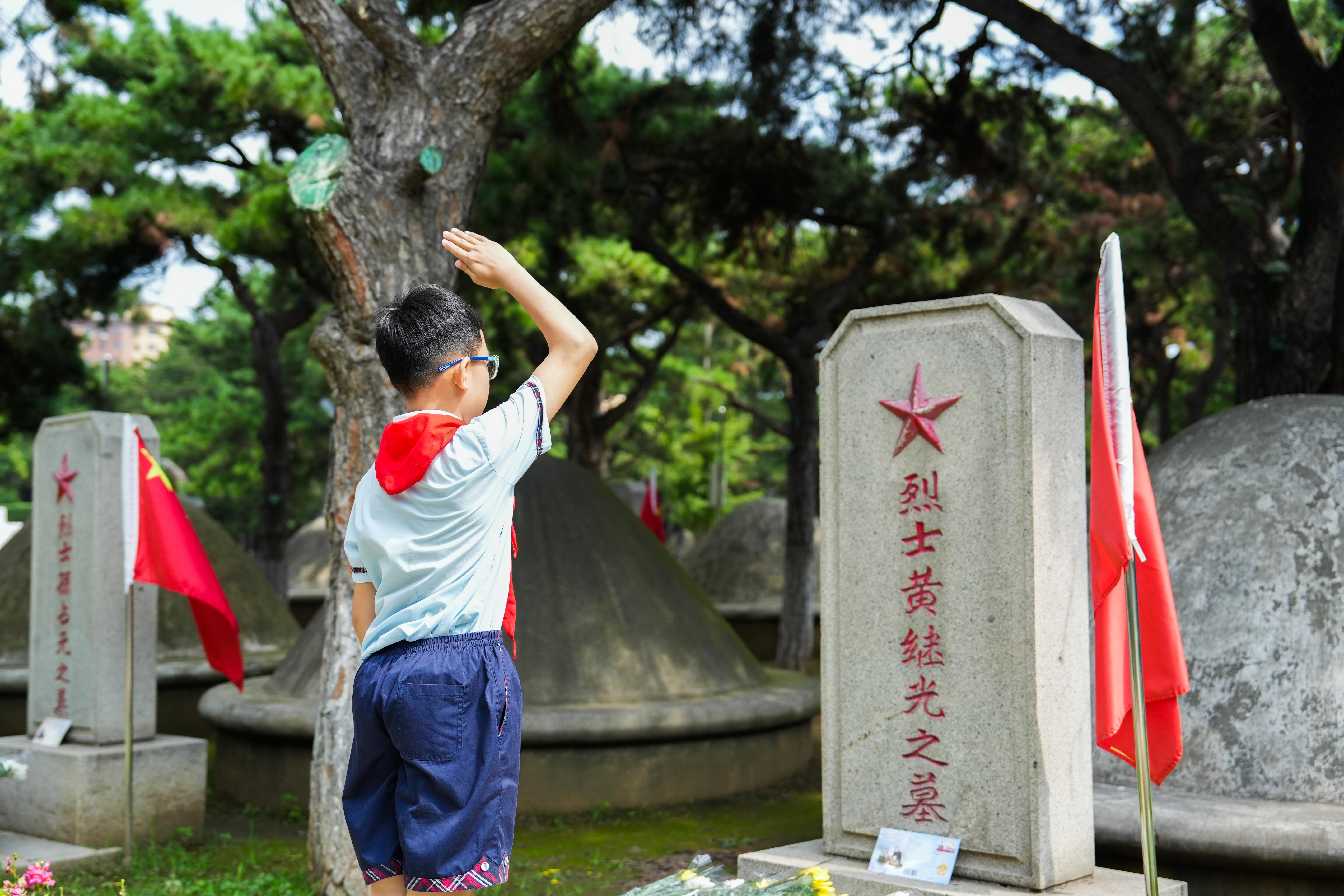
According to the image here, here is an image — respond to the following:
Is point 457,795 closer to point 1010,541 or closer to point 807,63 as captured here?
point 1010,541

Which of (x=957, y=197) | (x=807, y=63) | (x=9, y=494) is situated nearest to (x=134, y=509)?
(x=807, y=63)

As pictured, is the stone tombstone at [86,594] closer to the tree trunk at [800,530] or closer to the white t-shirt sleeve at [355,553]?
the white t-shirt sleeve at [355,553]

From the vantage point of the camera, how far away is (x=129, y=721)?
6.11 m

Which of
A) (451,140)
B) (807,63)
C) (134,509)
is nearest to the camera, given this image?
(451,140)

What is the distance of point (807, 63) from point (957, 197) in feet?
9.00

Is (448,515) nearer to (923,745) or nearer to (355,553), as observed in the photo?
(355,553)

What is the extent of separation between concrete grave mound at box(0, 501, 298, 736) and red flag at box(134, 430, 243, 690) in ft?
9.59

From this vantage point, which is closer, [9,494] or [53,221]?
[53,221]

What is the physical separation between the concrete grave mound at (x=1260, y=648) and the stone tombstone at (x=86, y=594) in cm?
483

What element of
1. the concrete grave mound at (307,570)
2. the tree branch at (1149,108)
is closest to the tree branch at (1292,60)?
the tree branch at (1149,108)

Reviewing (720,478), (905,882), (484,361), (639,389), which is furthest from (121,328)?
(484,361)

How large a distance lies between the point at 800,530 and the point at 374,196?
7.27 m

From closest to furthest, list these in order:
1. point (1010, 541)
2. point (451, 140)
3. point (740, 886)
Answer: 1. point (740, 886)
2. point (1010, 541)
3. point (451, 140)

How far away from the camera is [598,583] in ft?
28.0
